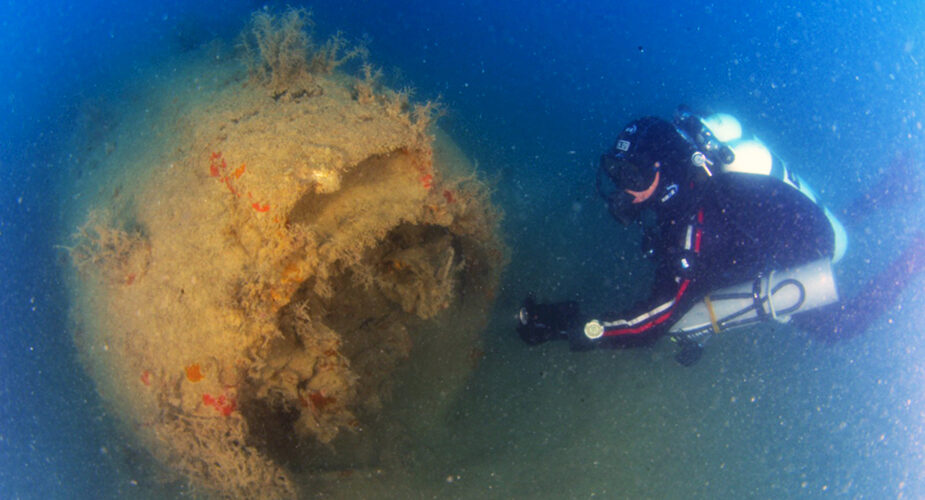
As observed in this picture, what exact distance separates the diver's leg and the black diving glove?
3837 millimetres

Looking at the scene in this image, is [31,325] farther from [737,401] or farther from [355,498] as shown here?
[737,401]

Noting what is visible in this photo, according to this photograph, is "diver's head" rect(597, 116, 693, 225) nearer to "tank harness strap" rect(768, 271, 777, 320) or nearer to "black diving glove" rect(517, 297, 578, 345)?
"black diving glove" rect(517, 297, 578, 345)

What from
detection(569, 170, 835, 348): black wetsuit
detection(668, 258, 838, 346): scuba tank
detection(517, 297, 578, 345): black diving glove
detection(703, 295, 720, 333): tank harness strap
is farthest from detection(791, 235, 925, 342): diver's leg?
detection(517, 297, 578, 345): black diving glove

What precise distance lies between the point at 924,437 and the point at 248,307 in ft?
43.7

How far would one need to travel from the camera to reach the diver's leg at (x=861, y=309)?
5.96 m

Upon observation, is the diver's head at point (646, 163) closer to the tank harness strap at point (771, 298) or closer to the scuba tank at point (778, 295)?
the scuba tank at point (778, 295)

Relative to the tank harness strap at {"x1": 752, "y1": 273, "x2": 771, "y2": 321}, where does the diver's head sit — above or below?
above

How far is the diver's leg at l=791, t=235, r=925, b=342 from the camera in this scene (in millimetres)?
5961

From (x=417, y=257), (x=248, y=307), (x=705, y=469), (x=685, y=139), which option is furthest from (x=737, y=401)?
(x=248, y=307)

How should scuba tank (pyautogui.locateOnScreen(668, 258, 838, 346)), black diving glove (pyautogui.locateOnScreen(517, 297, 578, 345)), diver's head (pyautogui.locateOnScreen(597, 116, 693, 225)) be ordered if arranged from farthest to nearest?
black diving glove (pyautogui.locateOnScreen(517, 297, 578, 345)), scuba tank (pyautogui.locateOnScreen(668, 258, 838, 346)), diver's head (pyautogui.locateOnScreen(597, 116, 693, 225))

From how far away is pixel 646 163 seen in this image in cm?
425

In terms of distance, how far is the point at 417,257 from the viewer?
364cm

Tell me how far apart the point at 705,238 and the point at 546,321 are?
1.88 meters

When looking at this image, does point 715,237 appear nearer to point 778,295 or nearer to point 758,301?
point 758,301
